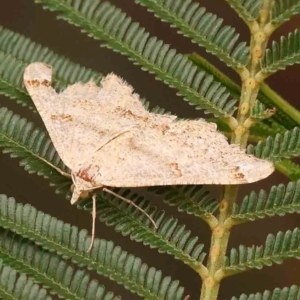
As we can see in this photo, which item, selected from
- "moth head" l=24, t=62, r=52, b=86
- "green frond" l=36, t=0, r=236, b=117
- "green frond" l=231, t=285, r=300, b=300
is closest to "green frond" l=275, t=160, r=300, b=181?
"green frond" l=36, t=0, r=236, b=117

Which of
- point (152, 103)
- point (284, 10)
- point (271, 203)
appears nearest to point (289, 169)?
point (271, 203)

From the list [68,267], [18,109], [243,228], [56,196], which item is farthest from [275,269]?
[68,267]

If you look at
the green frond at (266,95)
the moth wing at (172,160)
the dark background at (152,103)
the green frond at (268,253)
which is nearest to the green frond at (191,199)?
the moth wing at (172,160)

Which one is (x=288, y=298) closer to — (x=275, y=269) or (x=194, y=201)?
(x=194, y=201)

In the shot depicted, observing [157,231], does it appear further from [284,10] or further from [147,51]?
[284,10]

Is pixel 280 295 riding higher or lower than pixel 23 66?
lower

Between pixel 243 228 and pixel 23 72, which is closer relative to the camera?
pixel 23 72
